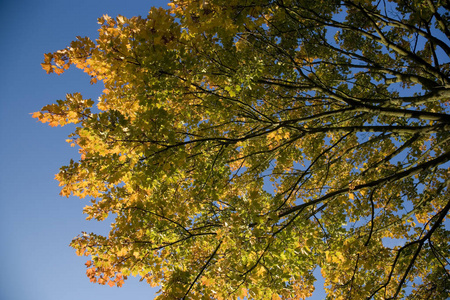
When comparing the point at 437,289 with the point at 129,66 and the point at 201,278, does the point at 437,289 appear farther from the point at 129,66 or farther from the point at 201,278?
the point at 129,66

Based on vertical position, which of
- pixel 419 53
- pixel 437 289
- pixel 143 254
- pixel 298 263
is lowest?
pixel 437 289

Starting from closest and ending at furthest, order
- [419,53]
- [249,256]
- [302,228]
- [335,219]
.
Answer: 1. [249,256]
2. [302,228]
3. [335,219]
4. [419,53]

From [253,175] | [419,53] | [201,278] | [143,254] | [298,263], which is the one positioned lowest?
[298,263]

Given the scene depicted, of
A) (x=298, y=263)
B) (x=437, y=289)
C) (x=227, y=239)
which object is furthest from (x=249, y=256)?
(x=437, y=289)

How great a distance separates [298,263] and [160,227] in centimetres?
200

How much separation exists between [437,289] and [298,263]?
209 cm

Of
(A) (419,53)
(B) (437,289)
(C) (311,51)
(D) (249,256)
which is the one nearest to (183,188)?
(D) (249,256)

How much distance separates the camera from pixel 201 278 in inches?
134

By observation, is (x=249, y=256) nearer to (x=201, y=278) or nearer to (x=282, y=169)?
(x=201, y=278)

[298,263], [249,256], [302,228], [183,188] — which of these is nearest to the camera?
[249,256]

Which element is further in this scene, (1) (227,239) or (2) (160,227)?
(2) (160,227)

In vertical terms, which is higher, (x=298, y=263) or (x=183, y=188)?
(x=183, y=188)

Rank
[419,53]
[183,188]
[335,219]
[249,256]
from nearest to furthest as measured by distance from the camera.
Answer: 1. [249,256]
2. [335,219]
3. [183,188]
4. [419,53]

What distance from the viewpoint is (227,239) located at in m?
3.14
